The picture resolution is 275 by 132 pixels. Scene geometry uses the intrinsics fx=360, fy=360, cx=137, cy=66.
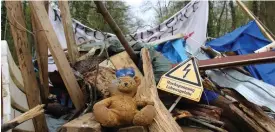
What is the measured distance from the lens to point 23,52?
2945mm

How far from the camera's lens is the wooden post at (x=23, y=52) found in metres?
2.89

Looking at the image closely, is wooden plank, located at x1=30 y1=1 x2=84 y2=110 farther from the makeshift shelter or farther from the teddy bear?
the teddy bear

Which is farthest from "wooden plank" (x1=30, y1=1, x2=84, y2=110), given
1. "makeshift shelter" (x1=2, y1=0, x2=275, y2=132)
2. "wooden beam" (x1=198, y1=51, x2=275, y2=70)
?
"wooden beam" (x1=198, y1=51, x2=275, y2=70)

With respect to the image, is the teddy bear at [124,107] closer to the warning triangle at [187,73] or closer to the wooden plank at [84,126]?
the wooden plank at [84,126]

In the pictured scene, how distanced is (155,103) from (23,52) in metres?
1.17

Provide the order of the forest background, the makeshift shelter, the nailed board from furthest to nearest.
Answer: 1. the forest background
2. the makeshift shelter
3. the nailed board

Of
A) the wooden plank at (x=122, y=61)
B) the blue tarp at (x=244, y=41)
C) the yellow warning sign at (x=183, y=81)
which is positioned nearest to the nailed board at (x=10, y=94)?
the wooden plank at (x=122, y=61)

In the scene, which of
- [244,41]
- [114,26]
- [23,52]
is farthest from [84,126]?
[244,41]

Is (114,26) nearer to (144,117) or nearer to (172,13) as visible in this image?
(144,117)

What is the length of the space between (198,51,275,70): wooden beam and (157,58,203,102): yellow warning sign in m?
0.30

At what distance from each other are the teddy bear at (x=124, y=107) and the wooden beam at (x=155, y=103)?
0.23 feet

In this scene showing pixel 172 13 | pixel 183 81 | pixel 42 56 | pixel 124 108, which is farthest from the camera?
pixel 172 13

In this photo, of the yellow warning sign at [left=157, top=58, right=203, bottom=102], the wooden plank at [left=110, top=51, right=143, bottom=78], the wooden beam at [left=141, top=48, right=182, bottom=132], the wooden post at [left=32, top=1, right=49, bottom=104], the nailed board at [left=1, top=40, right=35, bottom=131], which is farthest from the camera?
the wooden plank at [left=110, top=51, right=143, bottom=78]

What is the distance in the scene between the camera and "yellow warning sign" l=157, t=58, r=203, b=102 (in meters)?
2.96
